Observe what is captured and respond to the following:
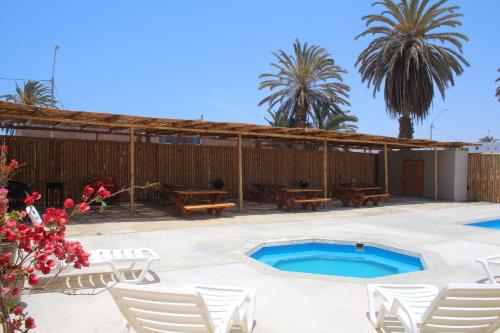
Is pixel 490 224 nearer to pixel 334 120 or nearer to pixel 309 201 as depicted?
pixel 309 201

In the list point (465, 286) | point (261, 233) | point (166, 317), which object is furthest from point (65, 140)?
point (465, 286)

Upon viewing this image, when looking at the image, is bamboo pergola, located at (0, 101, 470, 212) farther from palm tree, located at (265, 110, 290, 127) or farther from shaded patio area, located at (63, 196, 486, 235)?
palm tree, located at (265, 110, 290, 127)

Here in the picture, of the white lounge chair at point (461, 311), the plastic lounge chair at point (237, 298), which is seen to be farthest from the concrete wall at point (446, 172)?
the plastic lounge chair at point (237, 298)

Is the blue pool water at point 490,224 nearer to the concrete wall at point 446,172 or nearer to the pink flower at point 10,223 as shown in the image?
the concrete wall at point 446,172

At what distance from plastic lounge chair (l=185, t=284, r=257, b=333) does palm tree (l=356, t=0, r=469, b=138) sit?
60.7ft

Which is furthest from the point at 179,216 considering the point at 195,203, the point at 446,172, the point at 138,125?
the point at 446,172

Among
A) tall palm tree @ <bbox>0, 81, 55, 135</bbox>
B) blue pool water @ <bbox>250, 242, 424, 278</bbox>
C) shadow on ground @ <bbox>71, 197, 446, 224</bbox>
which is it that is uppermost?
tall palm tree @ <bbox>0, 81, 55, 135</bbox>

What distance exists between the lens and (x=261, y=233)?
357 inches

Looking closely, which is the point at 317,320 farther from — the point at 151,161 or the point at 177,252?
the point at 151,161

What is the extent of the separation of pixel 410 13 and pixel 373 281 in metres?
18.1

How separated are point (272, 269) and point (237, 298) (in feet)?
8.06

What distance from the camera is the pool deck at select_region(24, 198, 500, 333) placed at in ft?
13.3

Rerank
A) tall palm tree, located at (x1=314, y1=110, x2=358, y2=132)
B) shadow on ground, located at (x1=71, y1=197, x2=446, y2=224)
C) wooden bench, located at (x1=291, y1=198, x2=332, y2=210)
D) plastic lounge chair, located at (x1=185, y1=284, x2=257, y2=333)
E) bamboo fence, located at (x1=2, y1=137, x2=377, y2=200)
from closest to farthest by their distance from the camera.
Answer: plastic lounge chair, located at (x1=185, y1=284, x2=257, y2=333) → shadow on ground, located at (x1=71, y1=197, x2=446, y2=224) → bamboo fence, located at (x1=2, y1=137, x2=377, y2=200) → wooden bench, located at (x1=291, y1=198, x2=332, y2=210) → tall palm tree, located at (x1=314, y1=110, x2=358, y2=132)

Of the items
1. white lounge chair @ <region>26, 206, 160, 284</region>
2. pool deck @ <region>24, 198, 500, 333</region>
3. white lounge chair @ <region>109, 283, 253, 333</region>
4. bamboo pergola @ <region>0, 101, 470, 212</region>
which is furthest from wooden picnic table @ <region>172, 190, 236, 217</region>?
white lounge chair @ <region>109, 283, 253, 333</region>
